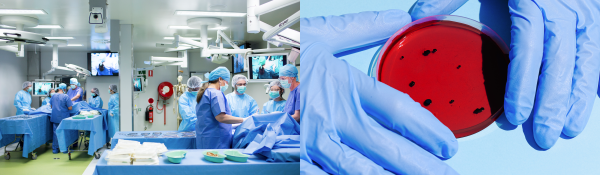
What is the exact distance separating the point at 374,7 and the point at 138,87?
6732 millimetres

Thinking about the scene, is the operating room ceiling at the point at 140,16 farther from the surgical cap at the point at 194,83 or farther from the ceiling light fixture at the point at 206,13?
the surgical cap at the point at 194,83

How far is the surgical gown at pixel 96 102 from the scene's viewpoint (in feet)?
18.8

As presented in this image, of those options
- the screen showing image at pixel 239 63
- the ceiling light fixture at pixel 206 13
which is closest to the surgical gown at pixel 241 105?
the ceiling light fixture at pixel 206 13

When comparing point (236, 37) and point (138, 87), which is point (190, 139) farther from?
point (138, 87)

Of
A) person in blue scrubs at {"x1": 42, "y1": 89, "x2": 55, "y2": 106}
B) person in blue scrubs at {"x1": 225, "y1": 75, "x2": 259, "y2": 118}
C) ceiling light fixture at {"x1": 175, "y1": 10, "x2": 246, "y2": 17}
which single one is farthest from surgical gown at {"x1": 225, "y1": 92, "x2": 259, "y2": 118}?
person in blue scrubs at {"x1": 42, "y1": 89, "x2": 55, "y2": 106}

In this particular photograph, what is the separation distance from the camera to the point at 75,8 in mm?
3959

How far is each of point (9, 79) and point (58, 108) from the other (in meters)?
1.06

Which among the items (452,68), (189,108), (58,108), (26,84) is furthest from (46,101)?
(452,68)

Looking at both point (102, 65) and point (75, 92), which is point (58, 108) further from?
point (102, 65)

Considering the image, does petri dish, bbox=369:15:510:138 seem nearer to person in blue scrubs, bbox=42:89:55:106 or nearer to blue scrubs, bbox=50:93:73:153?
blue scrubs, bbox=50:93:73:153

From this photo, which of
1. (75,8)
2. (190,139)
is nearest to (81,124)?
(75,8)

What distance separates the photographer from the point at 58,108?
5367mm

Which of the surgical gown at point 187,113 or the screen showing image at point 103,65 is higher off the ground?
the screen showing image at point 103,65

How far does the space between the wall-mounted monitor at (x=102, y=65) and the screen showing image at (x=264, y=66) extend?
3.28 m
